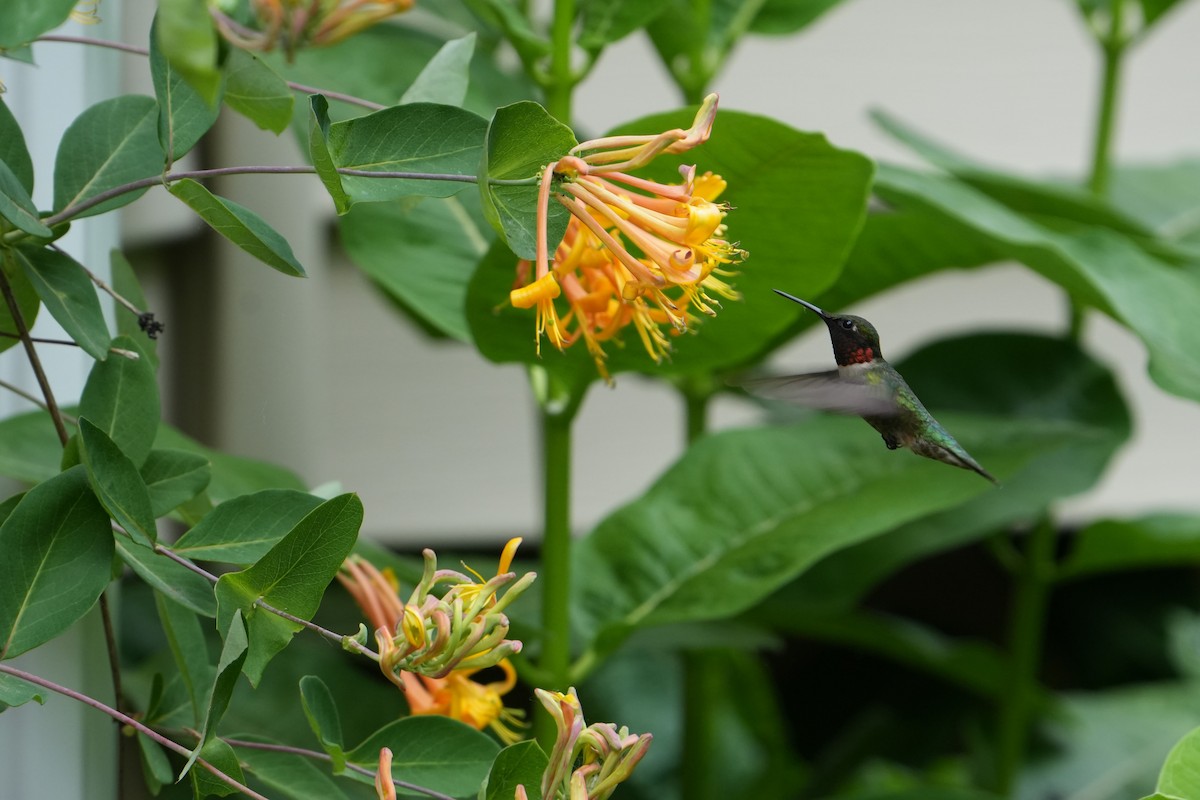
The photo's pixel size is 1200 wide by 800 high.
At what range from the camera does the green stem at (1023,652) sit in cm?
82

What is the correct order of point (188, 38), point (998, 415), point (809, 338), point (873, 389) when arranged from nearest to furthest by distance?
point (188, 38)
point (873, 389)
point (998, 415)
point (809, 338)

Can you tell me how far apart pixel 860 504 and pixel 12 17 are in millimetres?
Result: 418

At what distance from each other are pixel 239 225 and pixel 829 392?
0.21 metres

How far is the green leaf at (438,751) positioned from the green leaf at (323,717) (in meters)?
0.01

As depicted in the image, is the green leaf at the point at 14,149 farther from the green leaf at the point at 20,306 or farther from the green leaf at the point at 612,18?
the green leaf at the point at 612,18

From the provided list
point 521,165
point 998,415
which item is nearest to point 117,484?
point 521,165

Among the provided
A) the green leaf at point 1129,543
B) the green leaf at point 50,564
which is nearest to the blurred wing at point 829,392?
the green leaf at point 50,564

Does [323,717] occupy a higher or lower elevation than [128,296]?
lower

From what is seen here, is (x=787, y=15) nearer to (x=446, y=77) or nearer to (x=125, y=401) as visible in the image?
(x=446, y=77)

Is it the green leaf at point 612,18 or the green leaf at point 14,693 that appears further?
the green leaf at point 612,18

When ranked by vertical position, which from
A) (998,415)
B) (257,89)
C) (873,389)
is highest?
(257,89)

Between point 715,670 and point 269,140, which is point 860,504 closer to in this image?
point 715,670

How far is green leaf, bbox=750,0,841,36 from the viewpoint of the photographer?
669 millimetres

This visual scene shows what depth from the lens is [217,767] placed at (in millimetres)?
324
